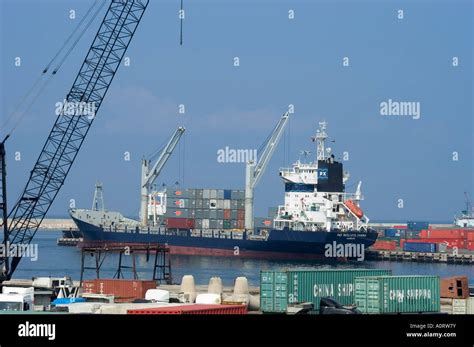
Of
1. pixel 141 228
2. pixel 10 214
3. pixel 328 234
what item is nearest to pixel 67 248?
pixel 141 228

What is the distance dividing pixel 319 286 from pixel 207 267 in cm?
4422

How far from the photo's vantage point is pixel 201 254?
305 ft

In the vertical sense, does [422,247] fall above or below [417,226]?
below

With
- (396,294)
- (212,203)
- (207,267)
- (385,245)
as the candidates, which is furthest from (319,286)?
(212,203)

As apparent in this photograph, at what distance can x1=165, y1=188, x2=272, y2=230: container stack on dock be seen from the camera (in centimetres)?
9831

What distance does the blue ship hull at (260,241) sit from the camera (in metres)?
86.0

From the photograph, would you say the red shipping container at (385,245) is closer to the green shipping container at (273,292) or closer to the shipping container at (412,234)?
the shipping container at (412,234)

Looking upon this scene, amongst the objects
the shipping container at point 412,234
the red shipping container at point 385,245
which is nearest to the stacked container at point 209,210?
the red shipping container at point 385,245

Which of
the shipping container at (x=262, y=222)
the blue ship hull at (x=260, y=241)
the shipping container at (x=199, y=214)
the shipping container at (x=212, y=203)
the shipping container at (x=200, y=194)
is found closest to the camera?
the blue ship hull at (x=260, y=241)

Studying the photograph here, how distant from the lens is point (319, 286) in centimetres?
3353

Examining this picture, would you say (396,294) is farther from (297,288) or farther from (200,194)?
(200,194)
